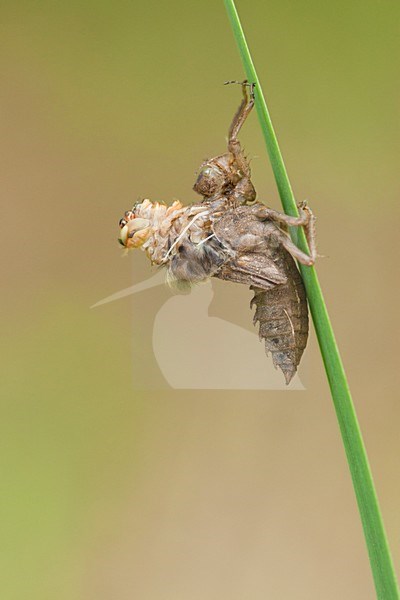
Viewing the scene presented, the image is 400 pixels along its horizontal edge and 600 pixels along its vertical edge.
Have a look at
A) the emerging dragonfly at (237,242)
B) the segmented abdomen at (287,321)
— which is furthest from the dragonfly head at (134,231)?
the segmented abdomen at (287,321)

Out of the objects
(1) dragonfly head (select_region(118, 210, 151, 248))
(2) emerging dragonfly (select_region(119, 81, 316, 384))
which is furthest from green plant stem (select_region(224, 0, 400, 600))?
(1) dragonfly head (select_region(118, 210, 151, 248))

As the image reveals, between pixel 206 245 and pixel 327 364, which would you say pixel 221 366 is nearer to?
pixel 206 245

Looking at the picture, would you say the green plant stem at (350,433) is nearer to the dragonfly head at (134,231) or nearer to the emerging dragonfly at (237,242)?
the emerging dragonfly at (237,242)

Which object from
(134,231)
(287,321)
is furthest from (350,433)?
(134,231)

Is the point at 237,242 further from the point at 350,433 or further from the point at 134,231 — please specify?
the point at 350,433

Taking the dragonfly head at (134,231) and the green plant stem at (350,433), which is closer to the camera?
the green plant stem at (350,433)

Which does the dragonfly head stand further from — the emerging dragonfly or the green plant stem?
the green plant stem

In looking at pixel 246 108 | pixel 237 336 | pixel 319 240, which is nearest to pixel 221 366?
pixel 237 336
